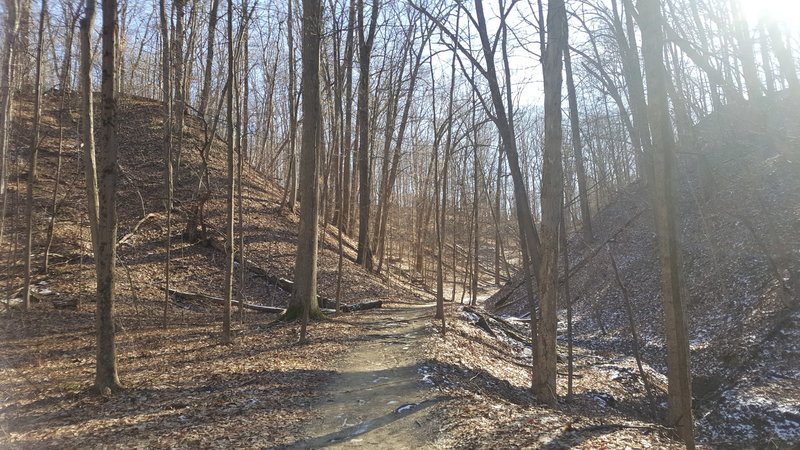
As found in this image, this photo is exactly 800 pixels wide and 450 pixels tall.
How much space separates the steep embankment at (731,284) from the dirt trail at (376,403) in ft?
14.9

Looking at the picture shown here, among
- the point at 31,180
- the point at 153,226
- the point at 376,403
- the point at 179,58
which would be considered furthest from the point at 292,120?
the point at 376,403

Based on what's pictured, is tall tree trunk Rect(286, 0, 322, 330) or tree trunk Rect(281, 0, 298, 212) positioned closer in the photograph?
tall tree trunk Rect(286, 0, 322, 330)

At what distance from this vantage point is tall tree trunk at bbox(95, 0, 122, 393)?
634 centimetres

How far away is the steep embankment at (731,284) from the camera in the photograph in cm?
919

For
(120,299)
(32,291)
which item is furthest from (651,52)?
(32,291)

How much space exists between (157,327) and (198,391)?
5.42m

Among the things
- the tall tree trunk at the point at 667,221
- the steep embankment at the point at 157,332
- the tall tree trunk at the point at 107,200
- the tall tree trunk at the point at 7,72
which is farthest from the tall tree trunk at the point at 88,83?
the tall tree trunk at the point at 667,221

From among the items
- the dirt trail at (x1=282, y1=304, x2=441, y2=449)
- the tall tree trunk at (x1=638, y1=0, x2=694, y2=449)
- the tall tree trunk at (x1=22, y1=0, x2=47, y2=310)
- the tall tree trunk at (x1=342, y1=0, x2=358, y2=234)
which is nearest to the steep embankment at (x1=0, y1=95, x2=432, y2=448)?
the dirt trail at (x1=282, y1=304, x2=441, y2=449)

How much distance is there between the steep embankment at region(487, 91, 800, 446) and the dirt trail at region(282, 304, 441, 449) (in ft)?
14.9

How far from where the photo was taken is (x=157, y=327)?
11.7 m

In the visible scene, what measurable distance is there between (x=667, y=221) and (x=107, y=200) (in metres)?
6.86

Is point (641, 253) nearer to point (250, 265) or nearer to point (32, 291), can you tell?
point (250, 265)

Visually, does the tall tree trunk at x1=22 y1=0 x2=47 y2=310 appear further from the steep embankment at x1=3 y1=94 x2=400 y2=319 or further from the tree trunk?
the tree trunk

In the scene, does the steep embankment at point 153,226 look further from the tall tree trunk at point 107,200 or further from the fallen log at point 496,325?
the fallen log at point 496,325
